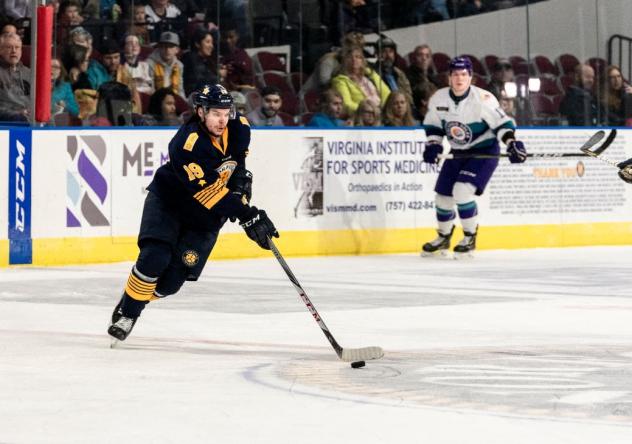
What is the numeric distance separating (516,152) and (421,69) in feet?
5.97

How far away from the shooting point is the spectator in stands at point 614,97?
13.5 meters

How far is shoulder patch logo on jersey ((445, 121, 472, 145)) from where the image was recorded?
11.7 m

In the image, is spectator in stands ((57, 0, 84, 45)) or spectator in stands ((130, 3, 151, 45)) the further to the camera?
spectator in stands ((130, 3, 151, 45))

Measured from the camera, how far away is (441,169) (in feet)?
39.2

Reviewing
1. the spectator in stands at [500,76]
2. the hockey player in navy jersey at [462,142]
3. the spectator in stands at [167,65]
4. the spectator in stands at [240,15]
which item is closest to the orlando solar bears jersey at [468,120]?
the hockey player in navy jersey at [462,142]

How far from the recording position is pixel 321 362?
580 cm

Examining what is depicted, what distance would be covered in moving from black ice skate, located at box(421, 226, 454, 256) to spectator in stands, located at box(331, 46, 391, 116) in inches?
52.3

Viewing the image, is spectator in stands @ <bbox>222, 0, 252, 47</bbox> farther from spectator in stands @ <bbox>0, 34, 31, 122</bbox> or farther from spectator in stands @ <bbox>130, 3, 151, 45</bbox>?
spectator in stands @ <bbox>0, 34, 31, 122</bbox>

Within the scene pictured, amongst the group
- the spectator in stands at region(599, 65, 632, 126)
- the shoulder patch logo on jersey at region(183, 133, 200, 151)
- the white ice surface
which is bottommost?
the white ice surface

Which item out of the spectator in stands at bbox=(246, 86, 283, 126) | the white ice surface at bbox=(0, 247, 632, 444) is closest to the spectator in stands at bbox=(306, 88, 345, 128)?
the spectator in stands at bbox=(246, 86, 283, 126)

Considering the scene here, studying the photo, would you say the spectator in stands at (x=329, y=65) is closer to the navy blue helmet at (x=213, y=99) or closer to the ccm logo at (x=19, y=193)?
the ccm logo at (x=19, y=193)

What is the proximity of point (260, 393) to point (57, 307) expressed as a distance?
3228 mm

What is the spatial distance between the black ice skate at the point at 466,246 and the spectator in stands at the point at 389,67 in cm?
156

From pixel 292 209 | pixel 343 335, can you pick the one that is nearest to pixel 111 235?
pixel 292 209
